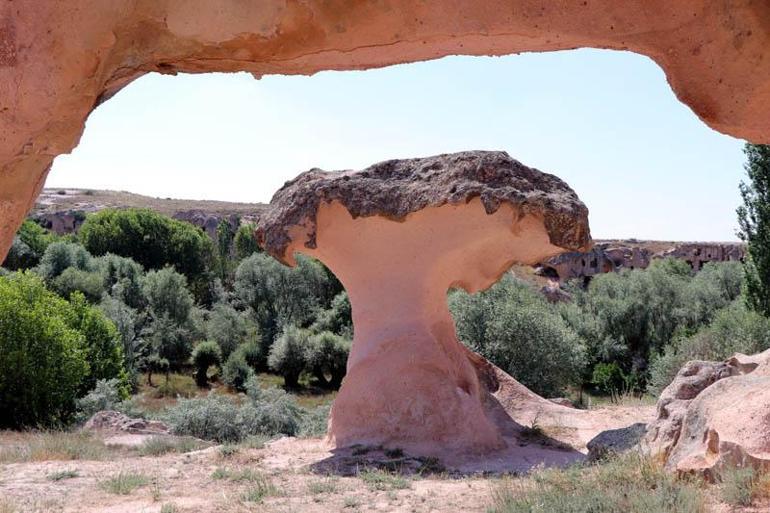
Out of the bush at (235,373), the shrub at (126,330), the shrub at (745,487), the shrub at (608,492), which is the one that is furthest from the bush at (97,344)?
the shrub at (745,487)

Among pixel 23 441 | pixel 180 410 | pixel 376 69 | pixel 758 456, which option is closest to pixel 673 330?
pixel 180 410

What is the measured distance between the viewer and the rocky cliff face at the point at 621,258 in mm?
42750

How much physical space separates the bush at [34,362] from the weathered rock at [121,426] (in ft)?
6.60

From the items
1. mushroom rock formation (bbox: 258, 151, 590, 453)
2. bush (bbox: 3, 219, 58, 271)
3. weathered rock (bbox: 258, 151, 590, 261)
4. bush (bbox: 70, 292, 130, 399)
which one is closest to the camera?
weathered rock (bbox: 258, 151, 590, 261)

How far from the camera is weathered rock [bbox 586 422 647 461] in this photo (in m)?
7.09

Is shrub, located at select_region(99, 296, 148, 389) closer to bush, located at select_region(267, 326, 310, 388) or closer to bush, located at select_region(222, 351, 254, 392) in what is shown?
bush, located at select_region(222, 351, 254, 392)

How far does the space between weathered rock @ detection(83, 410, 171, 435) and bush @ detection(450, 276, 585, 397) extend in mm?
6728

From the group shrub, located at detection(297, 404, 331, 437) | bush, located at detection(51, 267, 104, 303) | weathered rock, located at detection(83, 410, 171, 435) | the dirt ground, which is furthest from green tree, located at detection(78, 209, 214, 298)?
the dirt ground

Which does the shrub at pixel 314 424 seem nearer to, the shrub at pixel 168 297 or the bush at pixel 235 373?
the bush at pixel 235 373

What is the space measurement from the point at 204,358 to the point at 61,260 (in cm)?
792

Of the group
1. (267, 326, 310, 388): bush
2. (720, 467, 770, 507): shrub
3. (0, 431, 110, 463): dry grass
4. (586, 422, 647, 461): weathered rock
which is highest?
(720, 467, 770, 507): shrub

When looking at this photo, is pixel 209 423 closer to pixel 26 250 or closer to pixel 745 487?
pixel 745 487

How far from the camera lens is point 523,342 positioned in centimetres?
1589

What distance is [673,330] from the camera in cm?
2345
